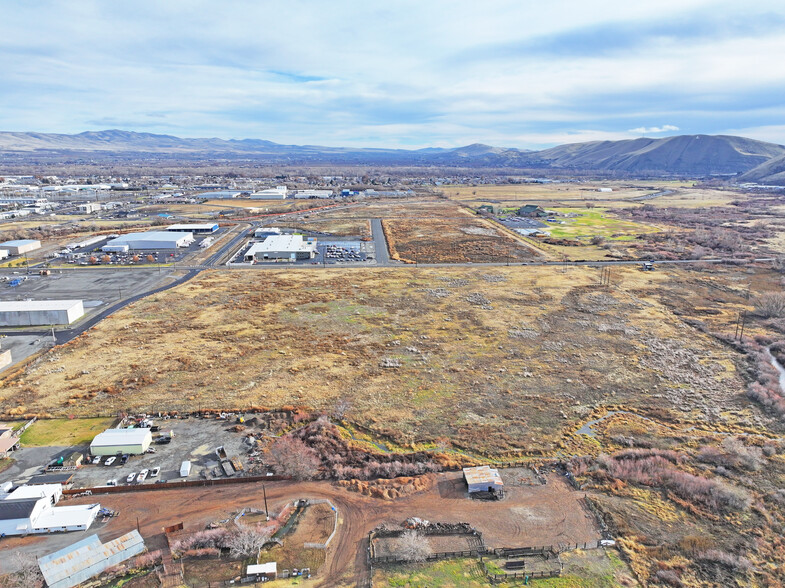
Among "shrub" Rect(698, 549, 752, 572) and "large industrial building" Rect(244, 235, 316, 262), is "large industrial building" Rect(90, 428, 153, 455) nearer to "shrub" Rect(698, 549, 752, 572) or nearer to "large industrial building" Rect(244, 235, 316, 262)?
"shrub" Rect(698, 549, 752, 572)

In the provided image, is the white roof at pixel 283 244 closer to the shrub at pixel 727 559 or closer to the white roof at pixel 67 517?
the white roof at pixel 67 517

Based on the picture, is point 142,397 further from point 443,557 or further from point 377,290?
point 377,290

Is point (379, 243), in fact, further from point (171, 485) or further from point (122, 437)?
point (171, 485)

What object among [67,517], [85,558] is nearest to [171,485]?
[67,517]

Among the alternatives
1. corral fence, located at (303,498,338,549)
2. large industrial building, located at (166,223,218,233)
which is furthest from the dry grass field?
large industrial building, located at (166,223,218,233)

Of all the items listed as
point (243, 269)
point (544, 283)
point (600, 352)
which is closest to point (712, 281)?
point (544, 283)

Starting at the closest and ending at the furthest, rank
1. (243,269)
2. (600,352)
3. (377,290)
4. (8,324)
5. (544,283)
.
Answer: (600,352) < (8,324) < (377,290) < (544,283) < (243,269)
